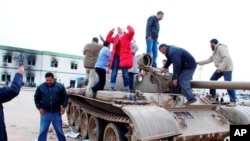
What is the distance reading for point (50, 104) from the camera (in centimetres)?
721

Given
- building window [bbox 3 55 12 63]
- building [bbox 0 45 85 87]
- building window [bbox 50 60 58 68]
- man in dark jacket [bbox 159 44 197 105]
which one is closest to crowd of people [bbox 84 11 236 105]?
man in dark jacket [bbox 159 44 197 105]

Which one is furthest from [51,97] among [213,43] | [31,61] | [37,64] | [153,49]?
[37,64]

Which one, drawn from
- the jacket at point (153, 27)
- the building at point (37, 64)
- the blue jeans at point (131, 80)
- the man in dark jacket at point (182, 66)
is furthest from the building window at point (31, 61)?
the man in dark jacket at point (182, 66)

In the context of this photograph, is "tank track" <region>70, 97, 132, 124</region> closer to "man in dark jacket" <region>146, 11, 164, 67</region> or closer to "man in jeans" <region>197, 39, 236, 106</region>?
"man in dark jacket" <region>146, 11, 164, 67</region>

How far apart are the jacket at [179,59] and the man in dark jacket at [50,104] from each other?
254 cm

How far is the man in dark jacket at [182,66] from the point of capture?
7078mm

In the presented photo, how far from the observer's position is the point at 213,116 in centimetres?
747

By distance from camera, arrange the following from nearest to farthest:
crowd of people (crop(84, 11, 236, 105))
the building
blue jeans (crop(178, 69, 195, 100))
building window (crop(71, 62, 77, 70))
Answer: blue jeans (crop(178, 69, 195, 100)) < crowd of people (crop(84, 11, 236, 105)) < the building < building window (crop(71, 62, 77, 70))

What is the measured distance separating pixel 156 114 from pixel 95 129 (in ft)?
10.3

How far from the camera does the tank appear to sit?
19.1 feet

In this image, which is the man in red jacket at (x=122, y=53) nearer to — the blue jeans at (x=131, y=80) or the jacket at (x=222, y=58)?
the blue jeans at (x=131, y=80)

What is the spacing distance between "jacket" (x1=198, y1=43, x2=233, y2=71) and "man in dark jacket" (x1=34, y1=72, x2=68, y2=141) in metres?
4.01

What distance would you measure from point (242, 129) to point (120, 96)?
248 cm

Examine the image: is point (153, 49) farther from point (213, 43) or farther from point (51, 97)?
point (51, 97)
